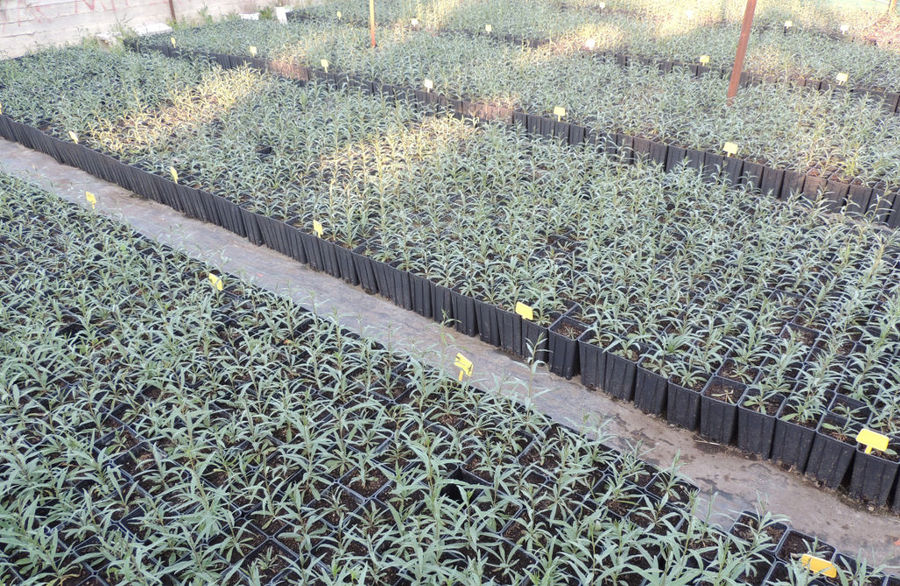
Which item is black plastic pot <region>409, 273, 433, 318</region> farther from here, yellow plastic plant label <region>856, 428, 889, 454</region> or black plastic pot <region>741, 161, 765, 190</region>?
black plastic pot <region>741, 161, 765, 190</region>

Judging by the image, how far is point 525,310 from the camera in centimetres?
434

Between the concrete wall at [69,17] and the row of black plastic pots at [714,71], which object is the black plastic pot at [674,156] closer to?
the row of black plastic pots at [714,71]

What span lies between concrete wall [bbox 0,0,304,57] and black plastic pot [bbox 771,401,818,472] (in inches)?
524

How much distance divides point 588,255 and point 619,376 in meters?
1.18

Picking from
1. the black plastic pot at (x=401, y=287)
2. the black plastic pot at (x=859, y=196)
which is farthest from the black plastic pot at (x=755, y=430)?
the black plastic pot at (x=859, y=196)

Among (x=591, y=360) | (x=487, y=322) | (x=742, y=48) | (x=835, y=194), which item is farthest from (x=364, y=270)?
(x=742, y=48)

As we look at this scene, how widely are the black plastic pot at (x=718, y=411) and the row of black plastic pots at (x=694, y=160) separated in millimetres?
2540

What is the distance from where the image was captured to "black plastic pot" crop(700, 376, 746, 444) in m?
3.71

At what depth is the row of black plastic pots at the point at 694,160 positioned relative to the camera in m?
5.96

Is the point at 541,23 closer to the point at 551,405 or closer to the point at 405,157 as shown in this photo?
the point at 405,157

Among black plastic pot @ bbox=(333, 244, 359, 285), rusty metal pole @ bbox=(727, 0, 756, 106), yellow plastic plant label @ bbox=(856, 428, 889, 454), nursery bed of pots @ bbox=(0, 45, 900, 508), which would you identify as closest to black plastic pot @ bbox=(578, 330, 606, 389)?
nursery bed of pots @ bbox=(0, 45, 900, 508)

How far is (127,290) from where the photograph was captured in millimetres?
4559

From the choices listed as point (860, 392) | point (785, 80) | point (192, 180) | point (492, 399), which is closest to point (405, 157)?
point (192, 180)

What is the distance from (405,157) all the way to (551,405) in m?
3.45
